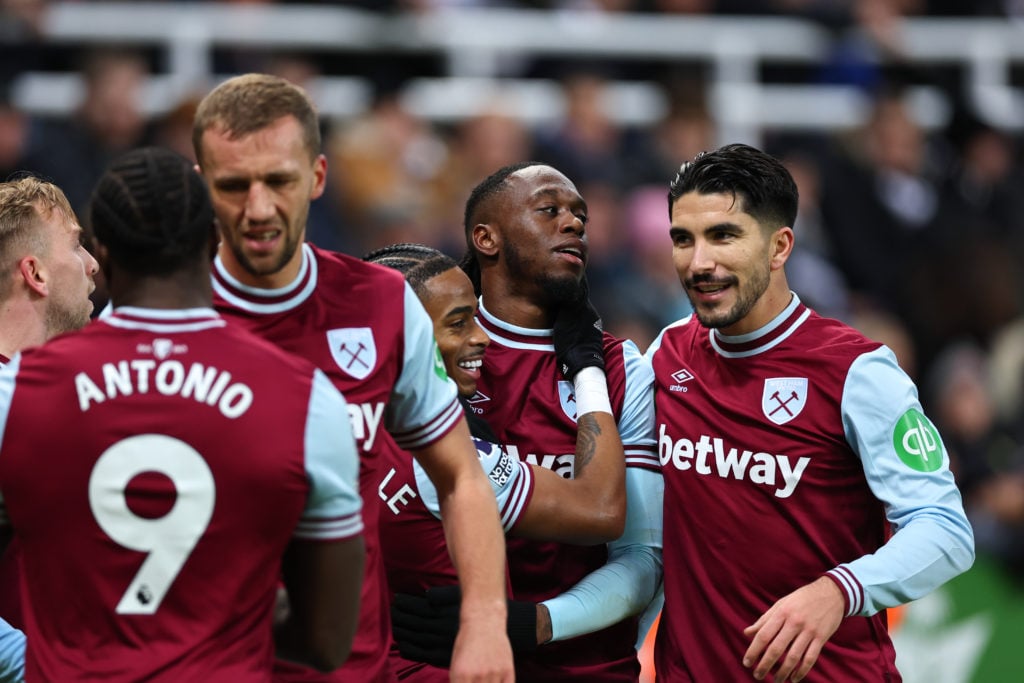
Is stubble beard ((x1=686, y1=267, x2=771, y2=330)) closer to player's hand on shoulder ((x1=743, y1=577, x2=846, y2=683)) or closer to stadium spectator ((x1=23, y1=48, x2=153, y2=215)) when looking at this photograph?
player's hand on shoulder ((x1=743, y1=577, x2=846, y2=683))

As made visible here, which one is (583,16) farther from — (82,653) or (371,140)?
(82,653)

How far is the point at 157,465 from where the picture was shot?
3283 mm

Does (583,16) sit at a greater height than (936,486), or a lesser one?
greater

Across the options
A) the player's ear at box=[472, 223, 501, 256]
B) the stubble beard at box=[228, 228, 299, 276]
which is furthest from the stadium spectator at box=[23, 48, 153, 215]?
the stubble beard at box=[228, 228, 299, 276]

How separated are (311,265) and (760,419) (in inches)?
58.7

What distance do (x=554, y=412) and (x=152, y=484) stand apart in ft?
6.58

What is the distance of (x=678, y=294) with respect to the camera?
10539 millimetres

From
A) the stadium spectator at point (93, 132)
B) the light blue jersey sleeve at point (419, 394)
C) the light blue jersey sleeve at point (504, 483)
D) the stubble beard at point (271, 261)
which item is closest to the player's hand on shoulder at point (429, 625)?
the light blue jersey sleeve at point (504, 483)

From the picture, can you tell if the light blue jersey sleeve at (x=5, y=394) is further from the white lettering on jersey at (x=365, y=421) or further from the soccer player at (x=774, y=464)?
the soccer player at (x=774, y=464)

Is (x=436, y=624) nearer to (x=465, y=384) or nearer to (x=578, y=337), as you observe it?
(x=465, y=384)

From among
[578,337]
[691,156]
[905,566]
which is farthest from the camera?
[691,156]

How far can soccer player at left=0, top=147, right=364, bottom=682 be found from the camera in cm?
329

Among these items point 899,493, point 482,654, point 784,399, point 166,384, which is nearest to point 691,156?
point 784,399

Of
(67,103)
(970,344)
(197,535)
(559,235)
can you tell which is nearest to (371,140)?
(67,103)
